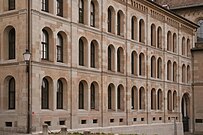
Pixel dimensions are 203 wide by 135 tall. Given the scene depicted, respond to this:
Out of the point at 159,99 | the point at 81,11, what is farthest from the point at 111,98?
the point at 159,99

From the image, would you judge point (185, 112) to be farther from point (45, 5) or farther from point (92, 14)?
point (45, 5)

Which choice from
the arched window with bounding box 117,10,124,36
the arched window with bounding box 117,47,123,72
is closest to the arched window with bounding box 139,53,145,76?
the arched window with bounding box 117,47,123,72

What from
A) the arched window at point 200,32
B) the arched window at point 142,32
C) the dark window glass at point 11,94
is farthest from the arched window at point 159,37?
the dark window glass at point 11,94

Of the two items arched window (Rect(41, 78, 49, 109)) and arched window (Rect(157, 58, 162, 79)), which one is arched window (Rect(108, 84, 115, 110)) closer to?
arched window (Rect(41, 78, 49, 109))

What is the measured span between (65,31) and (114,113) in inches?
427

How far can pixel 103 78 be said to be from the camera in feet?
131

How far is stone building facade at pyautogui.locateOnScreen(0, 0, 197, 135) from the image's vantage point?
3138 centimetres

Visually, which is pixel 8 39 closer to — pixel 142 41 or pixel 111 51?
pixel 111 51

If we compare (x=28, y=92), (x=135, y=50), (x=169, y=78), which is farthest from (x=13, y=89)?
(x=169, y=78)

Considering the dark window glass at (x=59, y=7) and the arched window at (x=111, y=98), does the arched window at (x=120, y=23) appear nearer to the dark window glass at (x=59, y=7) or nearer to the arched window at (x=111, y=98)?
the arched window at (x=111, y=98)

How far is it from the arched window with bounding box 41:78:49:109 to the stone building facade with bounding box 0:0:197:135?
0.08 metres

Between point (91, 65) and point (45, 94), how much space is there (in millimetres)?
7271

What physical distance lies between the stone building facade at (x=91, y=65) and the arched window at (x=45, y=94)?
8cm

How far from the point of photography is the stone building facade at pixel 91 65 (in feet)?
103
